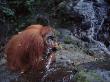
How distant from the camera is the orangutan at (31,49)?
14.5 ft

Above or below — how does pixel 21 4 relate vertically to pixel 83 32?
above

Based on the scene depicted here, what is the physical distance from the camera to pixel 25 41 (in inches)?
176

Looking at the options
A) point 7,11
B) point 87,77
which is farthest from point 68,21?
point 87,77

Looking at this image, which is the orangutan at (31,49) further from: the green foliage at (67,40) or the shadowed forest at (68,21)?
the green foliage at (67,40)

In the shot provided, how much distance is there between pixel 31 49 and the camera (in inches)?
174

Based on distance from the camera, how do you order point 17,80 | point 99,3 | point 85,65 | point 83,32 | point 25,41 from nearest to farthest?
point 25,41 < point 17,80 < point 85,65 < point 83,32 < point 99,3

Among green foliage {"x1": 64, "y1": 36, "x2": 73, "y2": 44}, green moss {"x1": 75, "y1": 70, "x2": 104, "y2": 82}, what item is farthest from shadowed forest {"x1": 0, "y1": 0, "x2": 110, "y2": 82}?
green moss {"x1": 75, "y1": 70, "x2": 104, "y2": 82}

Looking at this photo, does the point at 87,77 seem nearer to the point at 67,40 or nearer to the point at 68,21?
the point at 67,40

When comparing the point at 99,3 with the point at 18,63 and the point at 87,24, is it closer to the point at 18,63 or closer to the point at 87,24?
the point at 87,24

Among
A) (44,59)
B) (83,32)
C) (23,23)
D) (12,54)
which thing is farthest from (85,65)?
(23,23)

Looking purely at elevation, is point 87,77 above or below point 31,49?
below

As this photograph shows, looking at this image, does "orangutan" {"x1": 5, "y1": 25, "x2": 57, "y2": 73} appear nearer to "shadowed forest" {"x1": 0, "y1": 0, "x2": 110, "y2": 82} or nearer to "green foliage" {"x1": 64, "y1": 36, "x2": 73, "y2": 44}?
"shadowed forest" {"x1": 0, "y1": 0, "x2": 110, "y2": 82}

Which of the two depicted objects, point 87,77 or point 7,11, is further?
point 7,11

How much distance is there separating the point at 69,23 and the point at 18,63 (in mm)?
5441
